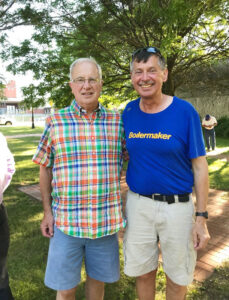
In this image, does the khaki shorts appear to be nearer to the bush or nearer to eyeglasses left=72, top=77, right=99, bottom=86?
eyeglasses left=72, top=77, right=99, bottom=86

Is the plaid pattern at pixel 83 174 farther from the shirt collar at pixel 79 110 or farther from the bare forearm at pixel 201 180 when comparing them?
the bare forearm at pixel 201 180

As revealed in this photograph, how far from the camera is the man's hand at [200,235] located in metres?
1.97

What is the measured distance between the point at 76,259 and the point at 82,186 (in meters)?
0.55

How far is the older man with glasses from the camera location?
76.7 inches

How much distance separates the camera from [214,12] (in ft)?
12.5

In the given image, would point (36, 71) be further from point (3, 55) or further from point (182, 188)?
point (182, 188)

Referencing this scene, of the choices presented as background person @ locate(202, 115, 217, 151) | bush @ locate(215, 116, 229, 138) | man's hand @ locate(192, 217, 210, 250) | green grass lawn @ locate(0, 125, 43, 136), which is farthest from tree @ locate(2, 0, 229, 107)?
green grass lawn @ locate(0, 125, 43, 136)

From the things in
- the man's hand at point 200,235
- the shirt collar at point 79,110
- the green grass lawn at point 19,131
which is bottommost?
the green grass lawn at point 19,131

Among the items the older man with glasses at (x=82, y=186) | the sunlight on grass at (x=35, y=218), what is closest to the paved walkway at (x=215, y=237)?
the sunlight on grass at (x=35, y=218)

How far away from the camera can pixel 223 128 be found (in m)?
17.5

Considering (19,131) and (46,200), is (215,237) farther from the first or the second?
(19,131)

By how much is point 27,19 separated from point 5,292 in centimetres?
465

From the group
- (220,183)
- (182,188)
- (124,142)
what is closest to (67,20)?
(124,142)

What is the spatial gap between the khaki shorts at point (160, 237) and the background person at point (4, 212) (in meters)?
0.93
